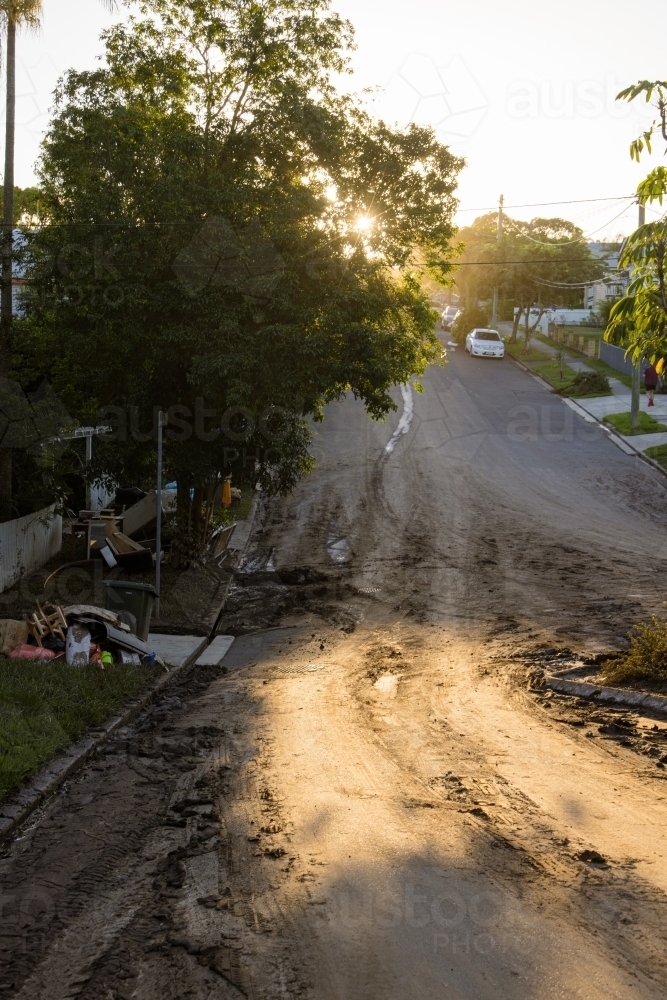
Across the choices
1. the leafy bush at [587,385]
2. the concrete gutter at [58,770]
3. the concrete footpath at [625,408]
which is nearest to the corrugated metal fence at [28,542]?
the concrete gutter at [58,770]

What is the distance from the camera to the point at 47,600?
14883 mm

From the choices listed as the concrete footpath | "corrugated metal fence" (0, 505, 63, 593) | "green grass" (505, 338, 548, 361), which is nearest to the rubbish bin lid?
"corrugated metal fence" (0, 505, 63, 593)

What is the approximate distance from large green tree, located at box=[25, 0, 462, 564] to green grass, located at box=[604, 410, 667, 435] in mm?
16762

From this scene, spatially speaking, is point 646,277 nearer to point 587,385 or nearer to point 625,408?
point 625,408

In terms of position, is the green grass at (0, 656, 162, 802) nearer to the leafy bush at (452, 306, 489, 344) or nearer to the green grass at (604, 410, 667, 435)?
the green grass at (604, 410, 667, 435)

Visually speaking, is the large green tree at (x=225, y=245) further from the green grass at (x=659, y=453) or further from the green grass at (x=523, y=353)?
the green grass at (x=523, y=353)

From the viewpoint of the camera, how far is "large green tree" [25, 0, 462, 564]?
14859 millimetres

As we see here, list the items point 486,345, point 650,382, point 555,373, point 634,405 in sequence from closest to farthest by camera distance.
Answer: point 634,405 < point 650,382 < point 555,373 < point 486,345

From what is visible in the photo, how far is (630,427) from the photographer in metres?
32.1

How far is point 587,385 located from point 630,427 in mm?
8599

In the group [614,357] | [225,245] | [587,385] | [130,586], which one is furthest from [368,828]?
[614,357]

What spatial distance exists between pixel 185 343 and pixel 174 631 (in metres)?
4.32

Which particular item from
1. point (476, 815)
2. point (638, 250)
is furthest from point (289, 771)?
point (638, 250)

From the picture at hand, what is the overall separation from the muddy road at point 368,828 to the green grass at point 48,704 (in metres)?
0.37
